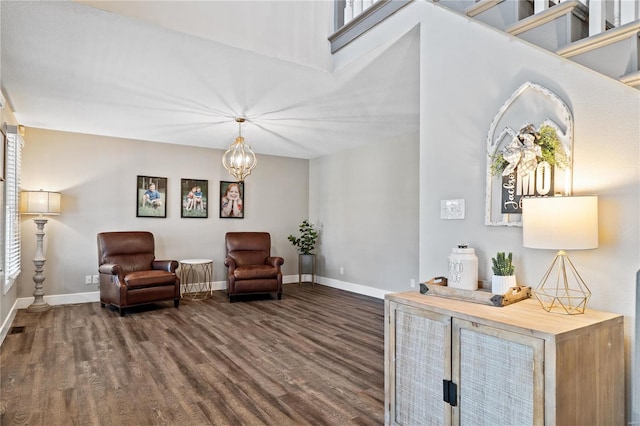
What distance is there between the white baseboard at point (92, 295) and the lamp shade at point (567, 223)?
13.9 feet

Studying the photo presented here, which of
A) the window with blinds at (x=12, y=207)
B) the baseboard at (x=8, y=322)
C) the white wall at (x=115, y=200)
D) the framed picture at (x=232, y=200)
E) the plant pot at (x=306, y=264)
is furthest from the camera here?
the plant pot at (x=306, y=264)

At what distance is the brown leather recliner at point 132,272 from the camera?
16.2ft

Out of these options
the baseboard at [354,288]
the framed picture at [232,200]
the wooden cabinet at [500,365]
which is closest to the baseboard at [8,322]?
the framed picture at [232,200]

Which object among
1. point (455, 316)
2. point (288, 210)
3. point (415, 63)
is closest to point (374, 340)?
point (455, 316)

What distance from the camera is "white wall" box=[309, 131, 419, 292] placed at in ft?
18.4

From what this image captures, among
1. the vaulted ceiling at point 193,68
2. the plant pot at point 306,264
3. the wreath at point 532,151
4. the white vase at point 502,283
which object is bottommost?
Answer: the plant pot at point 306,264

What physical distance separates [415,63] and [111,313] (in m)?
4.68

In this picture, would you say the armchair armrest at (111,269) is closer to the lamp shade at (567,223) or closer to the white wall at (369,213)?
the white wall at (369,213)

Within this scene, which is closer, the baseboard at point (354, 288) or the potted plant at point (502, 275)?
the potted plant at point (502, 275)

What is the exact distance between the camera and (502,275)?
201cm

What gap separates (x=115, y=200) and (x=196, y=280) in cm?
180

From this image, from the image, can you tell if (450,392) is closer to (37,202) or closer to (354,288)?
(354,288)

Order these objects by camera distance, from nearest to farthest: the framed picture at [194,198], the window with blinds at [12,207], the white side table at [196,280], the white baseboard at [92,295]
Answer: the window with blinds at [12,207]
the white baseboard at [92,295]
the white side table at [196,280]
the framed picture at [194,198]

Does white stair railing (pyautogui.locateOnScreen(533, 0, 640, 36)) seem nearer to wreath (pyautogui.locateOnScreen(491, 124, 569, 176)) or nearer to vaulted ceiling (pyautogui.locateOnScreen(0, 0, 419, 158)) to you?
wreath (pyautogui.locateOnScreen(491, 124, 569, 176))
